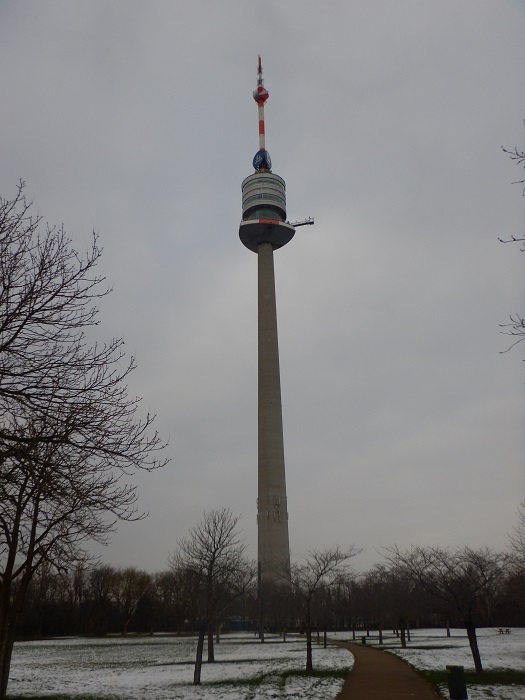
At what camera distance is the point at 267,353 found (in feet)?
260

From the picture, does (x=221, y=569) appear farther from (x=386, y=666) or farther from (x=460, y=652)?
(x=460, y=652)

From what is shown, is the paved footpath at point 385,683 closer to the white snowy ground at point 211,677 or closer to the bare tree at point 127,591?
the white snowy ground at point 211,677

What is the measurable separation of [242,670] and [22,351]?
19087mm

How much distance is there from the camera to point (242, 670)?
76.4ft

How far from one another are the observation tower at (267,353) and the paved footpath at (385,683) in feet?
129

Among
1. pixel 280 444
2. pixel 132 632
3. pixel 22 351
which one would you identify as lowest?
pixel 132 632

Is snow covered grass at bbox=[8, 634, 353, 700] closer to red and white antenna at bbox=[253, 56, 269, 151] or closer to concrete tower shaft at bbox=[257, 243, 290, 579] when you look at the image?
concrete tower shaft at bbox=[257, 243, 290, 579]

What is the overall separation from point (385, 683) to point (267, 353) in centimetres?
6208

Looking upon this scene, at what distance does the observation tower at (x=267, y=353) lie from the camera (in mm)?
72188

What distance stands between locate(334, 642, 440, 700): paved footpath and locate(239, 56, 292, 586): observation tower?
1547 inches

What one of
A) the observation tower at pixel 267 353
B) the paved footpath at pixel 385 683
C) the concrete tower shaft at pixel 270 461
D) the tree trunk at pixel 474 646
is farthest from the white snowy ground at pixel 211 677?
the concrete tower shaft at pixel 270 461

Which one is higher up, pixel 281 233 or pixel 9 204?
pixel 281 233

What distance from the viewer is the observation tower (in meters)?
72.2

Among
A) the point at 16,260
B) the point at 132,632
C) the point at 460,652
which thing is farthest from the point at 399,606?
the point at 132,632
